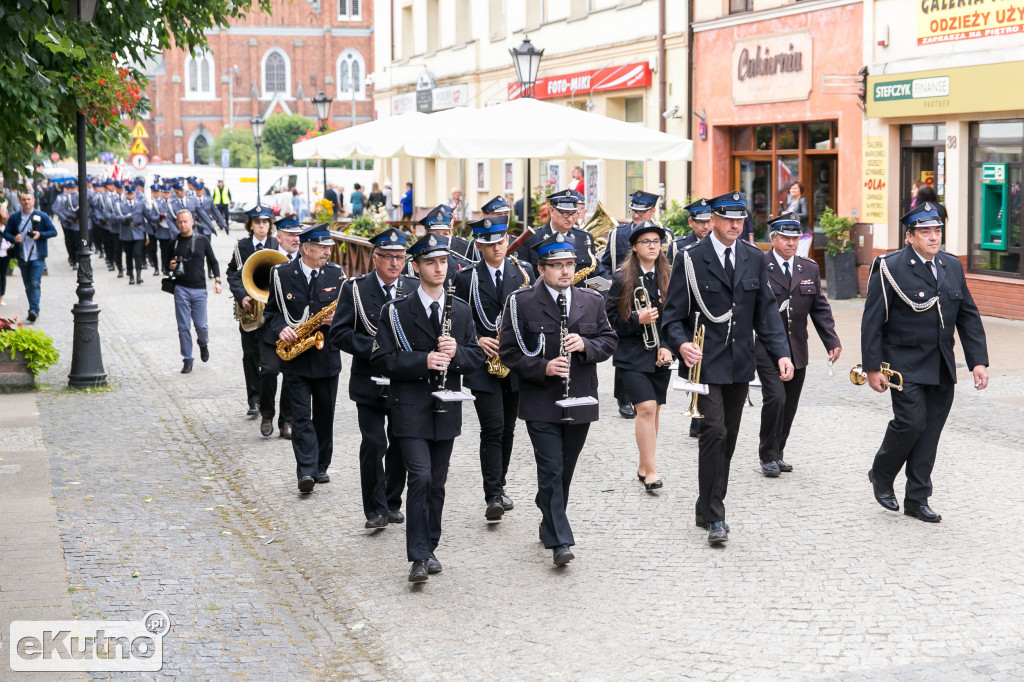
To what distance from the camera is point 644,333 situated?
→ 9.57 meters

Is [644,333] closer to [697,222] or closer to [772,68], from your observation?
[697,222]

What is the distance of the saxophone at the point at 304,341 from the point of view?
966 cm

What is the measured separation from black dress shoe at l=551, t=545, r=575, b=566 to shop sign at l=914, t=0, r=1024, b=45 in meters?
13.8

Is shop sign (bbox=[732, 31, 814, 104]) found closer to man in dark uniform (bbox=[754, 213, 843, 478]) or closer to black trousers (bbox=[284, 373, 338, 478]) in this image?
man in dark uniform (bbox=[754, 213, 843, 478])

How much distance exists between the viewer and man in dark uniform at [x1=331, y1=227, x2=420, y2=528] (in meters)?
8.38

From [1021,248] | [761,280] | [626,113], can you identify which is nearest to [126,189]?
[626,113]

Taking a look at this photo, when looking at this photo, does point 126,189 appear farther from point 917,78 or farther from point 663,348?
point 663,348

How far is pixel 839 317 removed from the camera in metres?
19.7

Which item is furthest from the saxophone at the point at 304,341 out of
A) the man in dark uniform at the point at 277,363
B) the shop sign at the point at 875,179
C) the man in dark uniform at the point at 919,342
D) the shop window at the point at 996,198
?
the shop sign at the point at 875,179

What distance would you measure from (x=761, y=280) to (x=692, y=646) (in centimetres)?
283

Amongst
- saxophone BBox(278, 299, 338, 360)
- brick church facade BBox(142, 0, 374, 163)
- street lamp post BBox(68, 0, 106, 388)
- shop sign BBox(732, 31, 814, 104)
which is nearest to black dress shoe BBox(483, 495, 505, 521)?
saxophone BBox(278, 299, 338, 360)

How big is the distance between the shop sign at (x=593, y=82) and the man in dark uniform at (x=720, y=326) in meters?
20.4

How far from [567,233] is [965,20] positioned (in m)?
10.9

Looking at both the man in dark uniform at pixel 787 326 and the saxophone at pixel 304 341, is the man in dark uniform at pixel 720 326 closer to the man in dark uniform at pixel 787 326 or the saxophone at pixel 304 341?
the man in dark uniform at pixel 787 326
